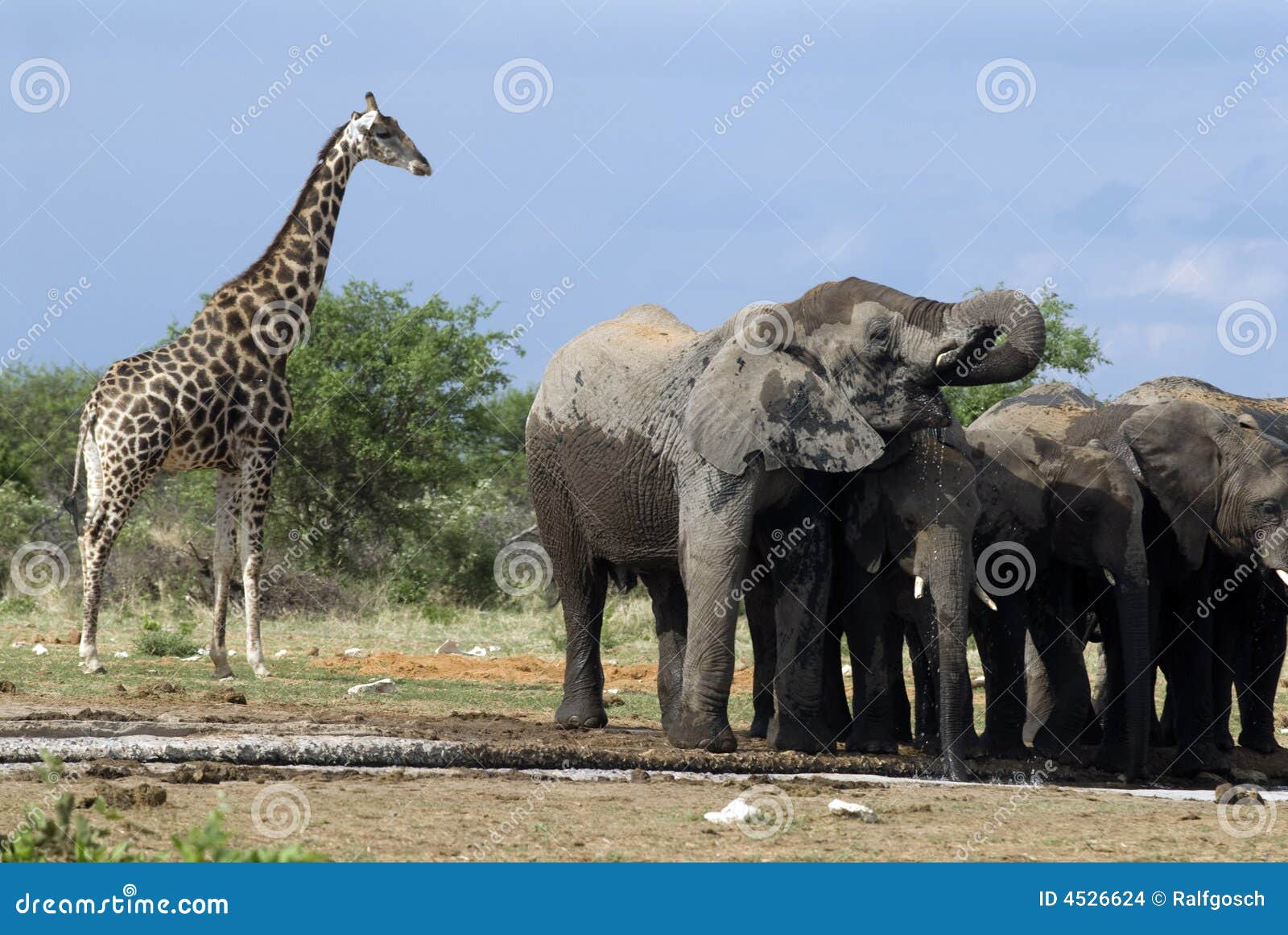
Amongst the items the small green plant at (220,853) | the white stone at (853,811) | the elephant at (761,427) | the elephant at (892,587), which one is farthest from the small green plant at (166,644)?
the small green plant at (220,853)

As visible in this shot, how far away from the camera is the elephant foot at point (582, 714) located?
1383 cm

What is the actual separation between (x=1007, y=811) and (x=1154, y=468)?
430cm

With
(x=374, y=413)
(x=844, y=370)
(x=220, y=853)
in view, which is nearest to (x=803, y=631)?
(x=844, y=370)

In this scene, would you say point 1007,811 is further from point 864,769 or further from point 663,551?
point 663,551

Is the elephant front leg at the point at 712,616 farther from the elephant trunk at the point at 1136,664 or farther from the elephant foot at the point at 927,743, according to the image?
the elephant trunk at the point at 1136,664

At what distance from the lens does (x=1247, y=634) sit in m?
14.5

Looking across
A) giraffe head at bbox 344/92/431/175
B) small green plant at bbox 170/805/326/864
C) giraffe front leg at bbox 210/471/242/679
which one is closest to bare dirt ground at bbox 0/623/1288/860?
small green plant at bbox 170/805/326/864

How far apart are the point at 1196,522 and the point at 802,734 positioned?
3.11m

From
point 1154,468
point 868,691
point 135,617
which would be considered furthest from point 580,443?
point 135,617

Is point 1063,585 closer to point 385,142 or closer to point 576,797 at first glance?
point 576,797

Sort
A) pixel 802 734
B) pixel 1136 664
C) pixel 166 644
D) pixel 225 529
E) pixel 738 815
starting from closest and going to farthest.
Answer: pixel 738 815
pixel 1136 664
pixel 802 734
pixel 225 529
pixel 166 644

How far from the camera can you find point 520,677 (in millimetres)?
18828

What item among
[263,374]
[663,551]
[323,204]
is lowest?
[663,551]

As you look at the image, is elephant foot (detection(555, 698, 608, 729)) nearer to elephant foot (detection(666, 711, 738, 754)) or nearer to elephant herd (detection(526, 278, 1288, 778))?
elephant herd (detection(526, 278, 1288, 778))
